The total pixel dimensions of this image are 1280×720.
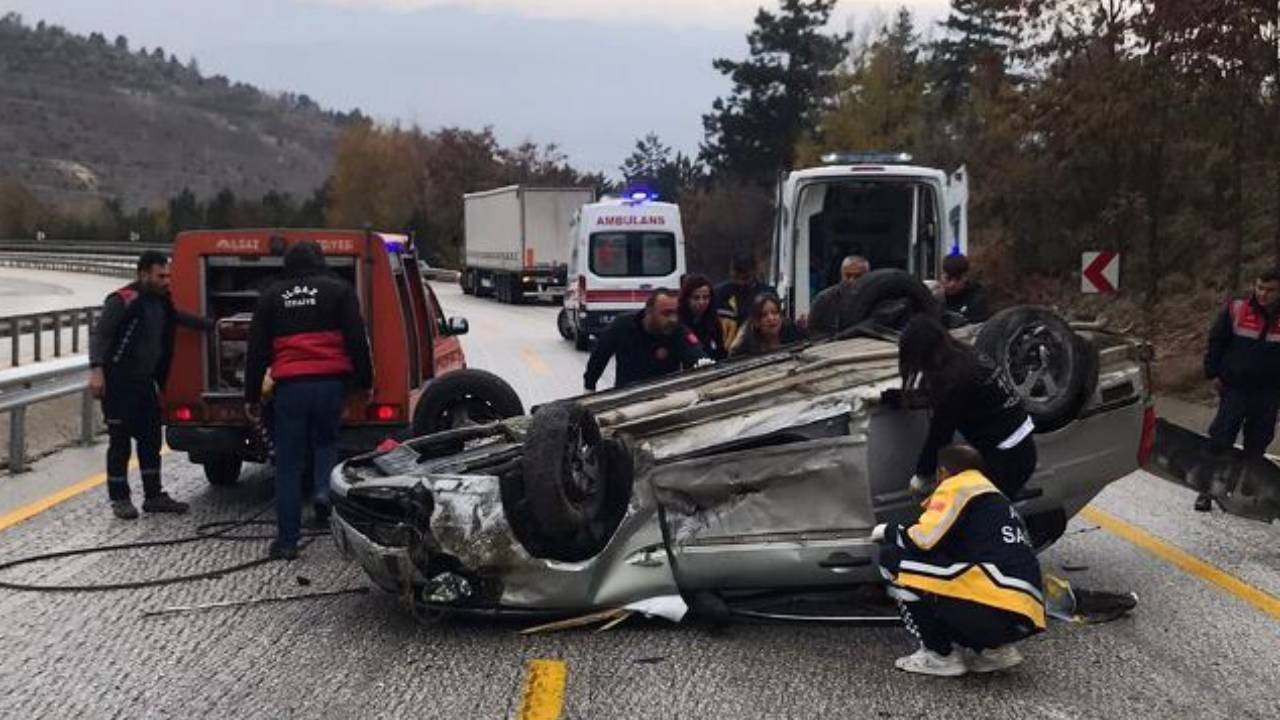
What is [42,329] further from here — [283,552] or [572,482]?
[572,482]

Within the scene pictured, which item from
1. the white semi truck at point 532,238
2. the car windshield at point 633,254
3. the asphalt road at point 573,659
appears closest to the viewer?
the asphalt road at point 573,659

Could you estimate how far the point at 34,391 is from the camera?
10.6 m

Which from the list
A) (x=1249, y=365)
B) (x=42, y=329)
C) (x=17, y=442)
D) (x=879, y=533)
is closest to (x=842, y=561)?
(x=879, y=533)

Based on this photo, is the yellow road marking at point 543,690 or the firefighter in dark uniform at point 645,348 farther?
the firefighter in dark uniform at point 645,348

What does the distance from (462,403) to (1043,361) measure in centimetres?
356

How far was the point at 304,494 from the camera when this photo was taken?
8.81m

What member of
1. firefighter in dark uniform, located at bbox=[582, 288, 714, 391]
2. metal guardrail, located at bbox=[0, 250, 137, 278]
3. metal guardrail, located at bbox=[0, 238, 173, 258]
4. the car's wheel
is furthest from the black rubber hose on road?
metal guardrail, located at bbox=[0, 238, 173, 258]

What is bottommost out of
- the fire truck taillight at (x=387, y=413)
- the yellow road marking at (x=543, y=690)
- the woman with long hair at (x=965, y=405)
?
the yellow road marking at (x=543, y=690)

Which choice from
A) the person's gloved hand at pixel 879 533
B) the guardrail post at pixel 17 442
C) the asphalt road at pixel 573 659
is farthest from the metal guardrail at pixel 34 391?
the person's gloved hand at pixel 879 533

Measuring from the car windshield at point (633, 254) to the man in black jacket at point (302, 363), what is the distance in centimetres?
1592

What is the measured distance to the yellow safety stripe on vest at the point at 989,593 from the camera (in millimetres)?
5082

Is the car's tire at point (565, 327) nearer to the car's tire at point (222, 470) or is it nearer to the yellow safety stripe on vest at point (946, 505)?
the car's tire at point (222, 470)

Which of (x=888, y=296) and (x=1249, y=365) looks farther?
(x=1249, y=365)

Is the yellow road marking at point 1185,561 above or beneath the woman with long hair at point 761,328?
beneath
